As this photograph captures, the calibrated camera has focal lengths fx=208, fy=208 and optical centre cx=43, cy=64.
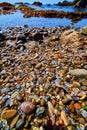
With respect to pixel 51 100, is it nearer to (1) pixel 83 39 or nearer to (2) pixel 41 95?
(2) pixel 41 95

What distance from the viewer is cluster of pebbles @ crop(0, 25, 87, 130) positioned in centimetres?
462

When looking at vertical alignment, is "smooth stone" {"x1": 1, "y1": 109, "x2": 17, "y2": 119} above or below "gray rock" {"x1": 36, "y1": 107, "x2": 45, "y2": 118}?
below

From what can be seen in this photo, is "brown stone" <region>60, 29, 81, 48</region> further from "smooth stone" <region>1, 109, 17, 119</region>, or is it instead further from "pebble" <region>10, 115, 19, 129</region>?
"pebble" <region>10, 115, 19, 129</region>

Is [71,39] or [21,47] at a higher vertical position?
[71,39]

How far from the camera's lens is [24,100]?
211 inches

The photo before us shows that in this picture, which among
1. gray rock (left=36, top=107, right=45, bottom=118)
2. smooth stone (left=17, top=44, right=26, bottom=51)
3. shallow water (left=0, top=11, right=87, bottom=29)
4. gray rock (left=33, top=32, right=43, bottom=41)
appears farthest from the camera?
shallow water (left=0, top=11, right=87, bottom=29)

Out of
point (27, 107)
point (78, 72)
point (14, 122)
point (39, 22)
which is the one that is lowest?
point (39, 22)

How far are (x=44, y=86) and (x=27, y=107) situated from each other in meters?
1.11

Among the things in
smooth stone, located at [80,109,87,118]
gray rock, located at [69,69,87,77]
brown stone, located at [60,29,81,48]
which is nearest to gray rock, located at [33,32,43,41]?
brown stone, located at [60,29,81,48]

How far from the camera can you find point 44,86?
5859 mm

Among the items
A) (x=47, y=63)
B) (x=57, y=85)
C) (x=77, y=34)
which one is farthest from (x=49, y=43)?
(x=57, y=85)

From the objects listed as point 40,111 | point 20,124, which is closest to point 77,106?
point 40,111

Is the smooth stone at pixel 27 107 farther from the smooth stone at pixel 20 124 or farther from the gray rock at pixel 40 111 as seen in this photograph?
the smooth stone at pixel 20 124

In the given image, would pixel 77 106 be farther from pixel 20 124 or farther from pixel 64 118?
pixel 20 124
